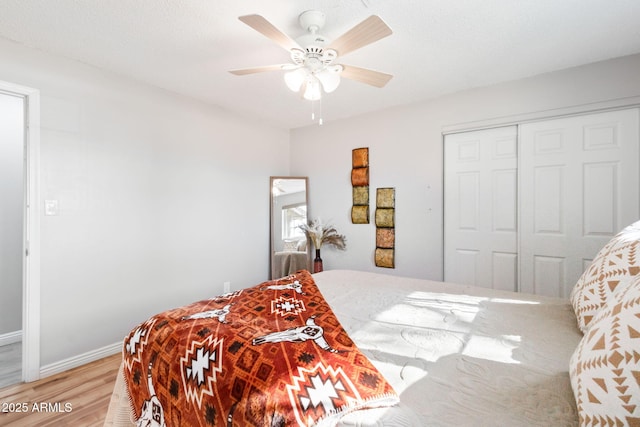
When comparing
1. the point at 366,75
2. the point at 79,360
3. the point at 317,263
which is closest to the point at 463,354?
the point at 366,75

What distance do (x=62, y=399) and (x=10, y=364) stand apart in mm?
928

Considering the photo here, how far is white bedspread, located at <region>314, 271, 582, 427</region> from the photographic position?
76cm

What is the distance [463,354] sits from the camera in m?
1.05

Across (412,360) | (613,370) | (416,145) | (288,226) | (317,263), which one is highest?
(416,145)

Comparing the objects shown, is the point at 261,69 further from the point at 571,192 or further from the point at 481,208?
the point at 571,192

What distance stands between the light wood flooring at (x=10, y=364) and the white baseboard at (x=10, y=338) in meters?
0.04

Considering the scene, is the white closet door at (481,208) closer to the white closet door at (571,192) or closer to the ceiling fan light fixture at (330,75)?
the white closet door at (571,192)

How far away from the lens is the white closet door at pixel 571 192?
2.35m

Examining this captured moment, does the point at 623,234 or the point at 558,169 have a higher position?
the point at 558,169

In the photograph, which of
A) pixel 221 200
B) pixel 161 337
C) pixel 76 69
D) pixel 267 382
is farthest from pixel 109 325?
pixel 267 382

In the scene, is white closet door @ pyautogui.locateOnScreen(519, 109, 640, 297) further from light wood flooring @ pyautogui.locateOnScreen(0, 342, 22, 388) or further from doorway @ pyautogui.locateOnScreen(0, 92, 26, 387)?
doorway @ pyautogui.locateOnScreen(0, 92, 26, 387)

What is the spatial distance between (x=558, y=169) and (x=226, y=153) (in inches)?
129

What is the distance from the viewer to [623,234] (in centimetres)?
136

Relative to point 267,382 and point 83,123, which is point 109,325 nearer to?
point 83,123
